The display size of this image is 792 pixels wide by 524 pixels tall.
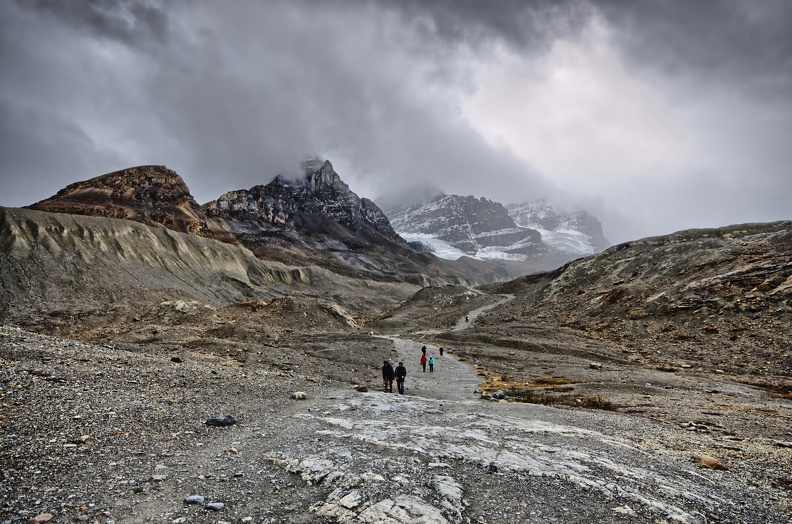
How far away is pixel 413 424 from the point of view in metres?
13.5

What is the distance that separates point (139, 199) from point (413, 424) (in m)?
190

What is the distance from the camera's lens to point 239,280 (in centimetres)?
11144

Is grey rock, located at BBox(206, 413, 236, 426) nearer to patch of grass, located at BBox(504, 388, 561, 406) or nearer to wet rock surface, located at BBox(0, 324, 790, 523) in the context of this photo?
wet rock surface, located at BBox(0, 324, 790, 523)

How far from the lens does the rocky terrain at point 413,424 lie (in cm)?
725

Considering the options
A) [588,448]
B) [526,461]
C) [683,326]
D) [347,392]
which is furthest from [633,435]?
[683,326]

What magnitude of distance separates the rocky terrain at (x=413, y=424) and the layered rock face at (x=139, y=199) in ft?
397

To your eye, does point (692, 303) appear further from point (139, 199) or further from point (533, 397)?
point (139, 199)

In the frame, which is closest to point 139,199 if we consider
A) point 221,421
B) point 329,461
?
point 221,421

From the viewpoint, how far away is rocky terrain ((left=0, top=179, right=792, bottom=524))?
7.25 metres

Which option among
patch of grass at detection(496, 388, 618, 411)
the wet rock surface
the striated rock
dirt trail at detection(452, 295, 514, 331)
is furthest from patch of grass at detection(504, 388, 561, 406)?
dirt trail at detection(452, 295, 514, 331)

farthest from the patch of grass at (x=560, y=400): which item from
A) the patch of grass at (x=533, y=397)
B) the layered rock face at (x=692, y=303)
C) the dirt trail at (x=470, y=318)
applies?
the dirt trail at (x=470, y=318)

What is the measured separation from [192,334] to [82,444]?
104ft

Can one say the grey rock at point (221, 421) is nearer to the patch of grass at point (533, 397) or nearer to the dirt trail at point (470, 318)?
the patch of grass at point (533, 397)

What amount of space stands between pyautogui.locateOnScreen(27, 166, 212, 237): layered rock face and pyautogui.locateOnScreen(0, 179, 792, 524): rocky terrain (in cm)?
12088
